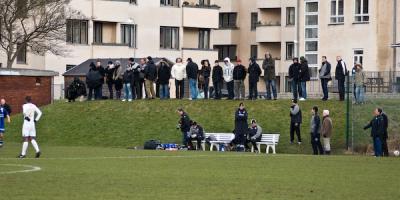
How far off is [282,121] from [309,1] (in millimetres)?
46900

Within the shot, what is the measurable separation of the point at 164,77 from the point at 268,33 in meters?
52.7

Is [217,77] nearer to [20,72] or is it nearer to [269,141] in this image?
[269,141]

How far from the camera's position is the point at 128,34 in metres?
106

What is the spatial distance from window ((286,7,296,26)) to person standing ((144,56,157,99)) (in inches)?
1975

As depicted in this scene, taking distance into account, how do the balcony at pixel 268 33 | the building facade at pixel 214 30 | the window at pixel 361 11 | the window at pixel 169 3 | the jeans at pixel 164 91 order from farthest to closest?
the balcony at pixel 268 33 → the window at pixel 169 3 → the window at pixel 361 11 → the building facade at pixel 214 30 → the jeans at pixel 164 91

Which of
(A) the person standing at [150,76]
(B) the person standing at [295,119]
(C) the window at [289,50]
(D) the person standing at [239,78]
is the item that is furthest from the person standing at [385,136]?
(C) the window at [289,50]

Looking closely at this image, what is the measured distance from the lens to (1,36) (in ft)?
289

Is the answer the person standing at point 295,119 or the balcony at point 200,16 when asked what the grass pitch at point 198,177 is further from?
the balcony at point 200,16

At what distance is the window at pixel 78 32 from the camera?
99.6 metres

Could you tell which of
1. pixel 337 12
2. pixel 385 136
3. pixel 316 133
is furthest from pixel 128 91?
pixel 337 12

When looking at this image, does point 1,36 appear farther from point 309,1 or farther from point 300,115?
point 300,115

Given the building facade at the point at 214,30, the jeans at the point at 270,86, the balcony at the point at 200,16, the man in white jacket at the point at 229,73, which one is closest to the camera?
the jeans at the point at 270,86

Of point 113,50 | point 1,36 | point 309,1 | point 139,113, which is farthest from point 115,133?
point 309,1

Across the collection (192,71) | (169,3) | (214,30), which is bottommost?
(192,71)
